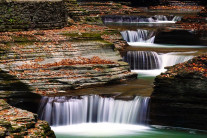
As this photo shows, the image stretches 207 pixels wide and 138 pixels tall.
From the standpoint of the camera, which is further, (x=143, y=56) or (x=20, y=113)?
(x=143, y=56)

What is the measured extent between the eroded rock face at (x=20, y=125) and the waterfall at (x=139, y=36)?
15.5 metres

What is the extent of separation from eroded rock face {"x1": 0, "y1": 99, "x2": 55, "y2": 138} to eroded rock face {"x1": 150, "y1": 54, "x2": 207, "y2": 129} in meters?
4.07

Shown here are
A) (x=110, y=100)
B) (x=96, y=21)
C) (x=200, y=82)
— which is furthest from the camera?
(x=96, y=21)

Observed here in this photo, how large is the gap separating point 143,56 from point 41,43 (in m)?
5.44

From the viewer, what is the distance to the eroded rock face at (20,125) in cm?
1141

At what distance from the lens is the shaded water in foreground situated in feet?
46.8

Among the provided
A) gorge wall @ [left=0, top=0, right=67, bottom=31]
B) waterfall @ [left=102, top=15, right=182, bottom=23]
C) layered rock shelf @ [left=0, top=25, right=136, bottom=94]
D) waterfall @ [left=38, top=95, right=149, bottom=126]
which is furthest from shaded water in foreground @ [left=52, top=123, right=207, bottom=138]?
waterfall @ [left=102, top=15, right=182, bottom=23]

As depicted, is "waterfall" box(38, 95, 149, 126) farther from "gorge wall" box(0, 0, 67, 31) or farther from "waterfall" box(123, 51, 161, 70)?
"waterfall" box(123, 51, 161, 70)

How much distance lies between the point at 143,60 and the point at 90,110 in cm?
679

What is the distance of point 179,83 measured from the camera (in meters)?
14.5

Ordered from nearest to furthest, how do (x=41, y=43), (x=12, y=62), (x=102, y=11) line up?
(x=12, y=62) → (x=41, y=43) → (x=102, y=11)

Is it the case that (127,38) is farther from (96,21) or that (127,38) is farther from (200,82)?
(200,82)

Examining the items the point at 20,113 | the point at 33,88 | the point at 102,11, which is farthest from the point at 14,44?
the point at 102,11

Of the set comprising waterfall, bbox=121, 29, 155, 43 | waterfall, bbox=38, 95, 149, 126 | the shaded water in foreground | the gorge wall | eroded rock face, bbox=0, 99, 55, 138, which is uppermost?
the gorge wall
